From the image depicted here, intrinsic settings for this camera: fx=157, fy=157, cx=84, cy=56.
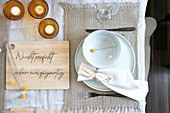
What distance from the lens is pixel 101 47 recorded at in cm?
70

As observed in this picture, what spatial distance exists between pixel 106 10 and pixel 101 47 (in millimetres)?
182

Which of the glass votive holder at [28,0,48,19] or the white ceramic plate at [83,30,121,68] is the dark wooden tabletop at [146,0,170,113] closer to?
the white ceramic plate at [83,30,121,68]

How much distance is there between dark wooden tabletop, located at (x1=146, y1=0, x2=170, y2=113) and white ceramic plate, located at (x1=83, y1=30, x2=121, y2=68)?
1.93 feet

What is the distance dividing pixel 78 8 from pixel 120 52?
29 cm

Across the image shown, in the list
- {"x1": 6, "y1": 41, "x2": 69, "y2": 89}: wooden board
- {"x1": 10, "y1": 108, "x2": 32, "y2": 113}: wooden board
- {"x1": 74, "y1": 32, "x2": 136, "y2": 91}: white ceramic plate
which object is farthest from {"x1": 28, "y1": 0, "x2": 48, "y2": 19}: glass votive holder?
{"x1": 10, "y1": 108, "x2": 32, "y2": 113}: wooden board

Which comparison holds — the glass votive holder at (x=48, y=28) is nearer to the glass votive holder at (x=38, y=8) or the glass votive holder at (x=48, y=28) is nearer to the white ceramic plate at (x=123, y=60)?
the glass votive holder at (x=38, y=8)

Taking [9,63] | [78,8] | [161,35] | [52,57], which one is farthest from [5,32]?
[161,35]

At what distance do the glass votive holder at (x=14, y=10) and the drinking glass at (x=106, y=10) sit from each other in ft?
1.19

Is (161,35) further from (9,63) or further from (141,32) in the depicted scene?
(9,63)

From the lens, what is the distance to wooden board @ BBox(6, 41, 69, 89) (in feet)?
2.39

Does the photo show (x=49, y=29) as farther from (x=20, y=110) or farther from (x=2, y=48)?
(x=20, y=110)

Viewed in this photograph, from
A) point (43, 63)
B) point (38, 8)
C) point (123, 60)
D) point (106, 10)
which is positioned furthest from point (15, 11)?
point (123, 60)

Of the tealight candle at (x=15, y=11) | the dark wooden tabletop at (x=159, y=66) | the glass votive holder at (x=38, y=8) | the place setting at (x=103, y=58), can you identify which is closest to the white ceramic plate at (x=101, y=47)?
the place setting at (x=103, y=58)

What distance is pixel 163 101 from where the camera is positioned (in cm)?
114
